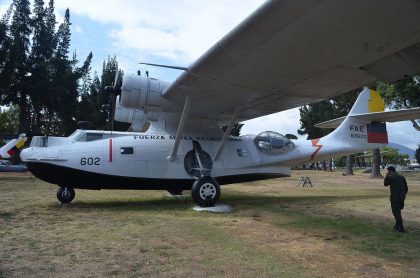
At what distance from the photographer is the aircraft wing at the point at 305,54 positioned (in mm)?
5250

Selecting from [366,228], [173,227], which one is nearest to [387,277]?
[366,228]

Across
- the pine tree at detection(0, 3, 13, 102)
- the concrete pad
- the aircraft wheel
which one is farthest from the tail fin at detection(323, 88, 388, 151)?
the pine tree at detection(0, 3, 13, 102)

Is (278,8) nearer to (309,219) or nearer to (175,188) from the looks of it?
(309,219)

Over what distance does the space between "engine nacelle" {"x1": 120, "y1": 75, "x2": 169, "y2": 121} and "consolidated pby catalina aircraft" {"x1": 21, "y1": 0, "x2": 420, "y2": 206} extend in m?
0.03

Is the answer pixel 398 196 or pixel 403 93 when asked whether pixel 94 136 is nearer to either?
pixel 398 196

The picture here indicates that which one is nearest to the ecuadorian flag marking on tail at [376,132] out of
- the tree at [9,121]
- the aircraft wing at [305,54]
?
the aircraft wing at [305,54]

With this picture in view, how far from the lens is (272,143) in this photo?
13492mm

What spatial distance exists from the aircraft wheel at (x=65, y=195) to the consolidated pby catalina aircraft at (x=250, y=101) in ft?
0.10

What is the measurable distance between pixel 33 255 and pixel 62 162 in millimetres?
5493

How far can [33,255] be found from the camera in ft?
18.0

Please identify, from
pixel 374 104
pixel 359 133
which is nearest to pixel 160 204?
pixel 359 133

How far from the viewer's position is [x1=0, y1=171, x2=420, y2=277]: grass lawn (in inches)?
194

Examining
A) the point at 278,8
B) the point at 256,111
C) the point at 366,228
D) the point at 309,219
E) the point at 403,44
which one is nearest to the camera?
the point at 278,8

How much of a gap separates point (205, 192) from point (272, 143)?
3.78 m
